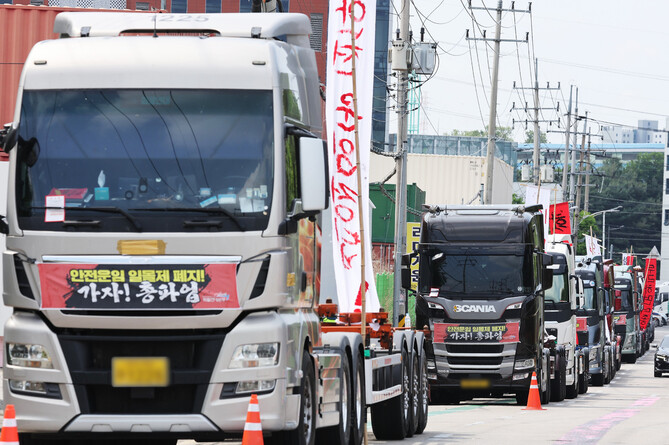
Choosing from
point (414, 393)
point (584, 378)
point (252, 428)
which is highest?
point (252, 428)

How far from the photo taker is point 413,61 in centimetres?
2939

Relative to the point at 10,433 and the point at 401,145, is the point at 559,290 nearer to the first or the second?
the point at 401,145

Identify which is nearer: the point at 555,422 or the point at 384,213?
the point at 555,422

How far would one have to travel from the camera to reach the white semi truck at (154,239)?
1045cm

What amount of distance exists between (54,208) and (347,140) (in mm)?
6739

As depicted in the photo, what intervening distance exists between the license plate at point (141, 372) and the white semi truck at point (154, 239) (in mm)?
11

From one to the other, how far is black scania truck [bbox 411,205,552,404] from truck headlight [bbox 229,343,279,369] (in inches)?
545

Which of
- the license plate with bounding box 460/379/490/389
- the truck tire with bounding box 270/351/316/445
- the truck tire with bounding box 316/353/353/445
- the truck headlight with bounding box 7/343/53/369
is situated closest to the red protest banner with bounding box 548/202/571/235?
the license plate with bounding box 460/379/490/389

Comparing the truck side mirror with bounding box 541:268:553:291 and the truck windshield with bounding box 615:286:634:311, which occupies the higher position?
the truck side mirror with bounding box 541:268:553:291

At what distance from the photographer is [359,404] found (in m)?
14.1

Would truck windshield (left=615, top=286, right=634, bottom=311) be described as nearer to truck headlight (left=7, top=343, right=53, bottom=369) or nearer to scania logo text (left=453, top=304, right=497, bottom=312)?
scania logo text (left=453, top=304, right=497, bottom=312)

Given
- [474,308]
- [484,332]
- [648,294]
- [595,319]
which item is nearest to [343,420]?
[474,308]

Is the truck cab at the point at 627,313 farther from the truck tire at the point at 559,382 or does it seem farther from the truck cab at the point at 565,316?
the truck tire at the point at 559,382

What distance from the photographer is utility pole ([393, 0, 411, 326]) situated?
28016mm
